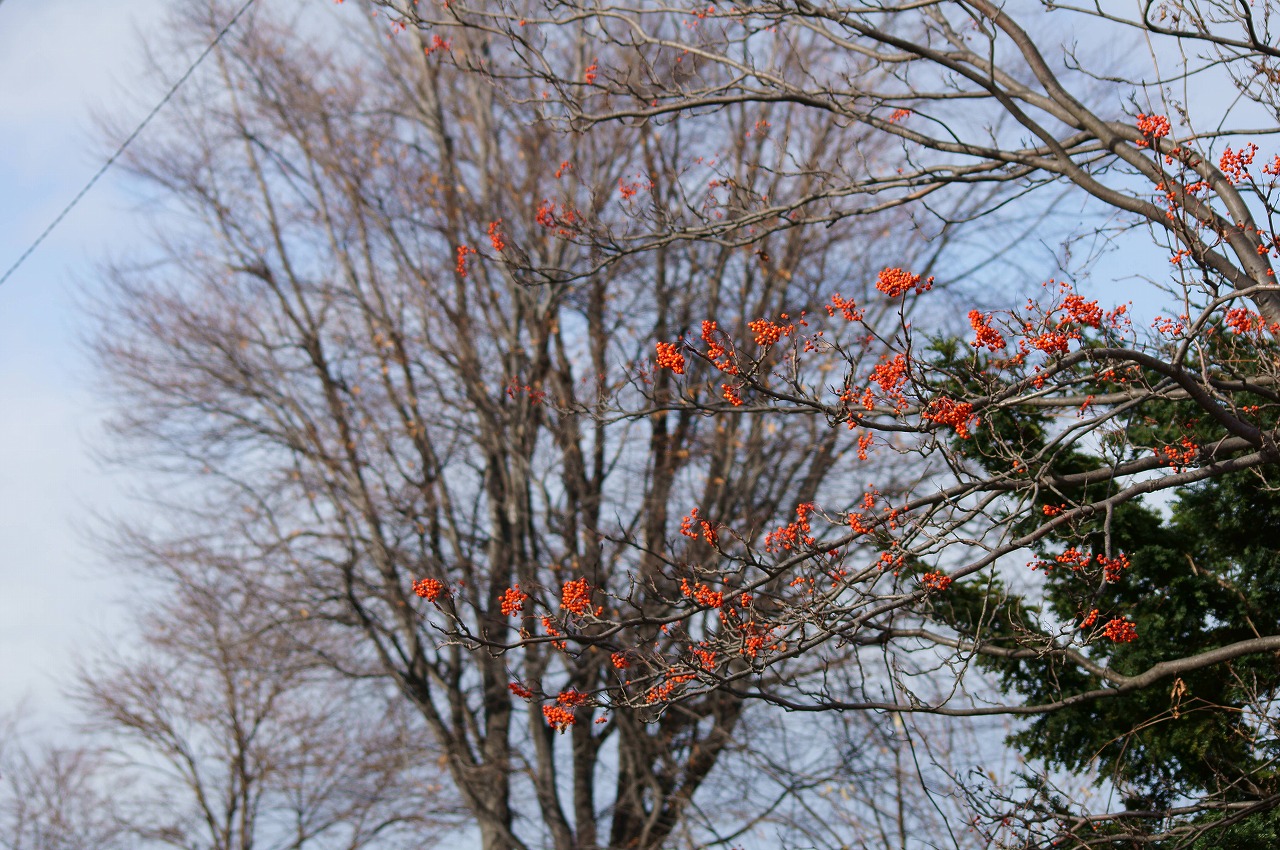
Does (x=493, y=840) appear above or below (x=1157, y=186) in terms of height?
below

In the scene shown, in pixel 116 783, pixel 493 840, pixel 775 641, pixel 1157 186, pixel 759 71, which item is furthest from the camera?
pixel 116 783

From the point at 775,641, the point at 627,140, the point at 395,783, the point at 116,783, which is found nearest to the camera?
the point at 775,641

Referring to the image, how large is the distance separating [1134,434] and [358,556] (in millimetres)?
6936

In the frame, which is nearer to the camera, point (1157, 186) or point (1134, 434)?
point (1157, 186)

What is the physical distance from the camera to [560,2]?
656 cm

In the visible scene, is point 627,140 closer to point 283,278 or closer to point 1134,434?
point 283,278

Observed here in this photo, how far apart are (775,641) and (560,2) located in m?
3.92

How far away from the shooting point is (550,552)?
10.4 metres

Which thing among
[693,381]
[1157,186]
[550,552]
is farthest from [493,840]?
[1157,186]

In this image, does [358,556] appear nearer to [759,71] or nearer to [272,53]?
[272,53]

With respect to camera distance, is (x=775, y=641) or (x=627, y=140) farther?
(x=627, y=140)

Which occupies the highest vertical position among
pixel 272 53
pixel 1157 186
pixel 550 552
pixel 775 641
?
pixel 272 53

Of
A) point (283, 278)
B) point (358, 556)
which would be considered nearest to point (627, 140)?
point (283, 278)

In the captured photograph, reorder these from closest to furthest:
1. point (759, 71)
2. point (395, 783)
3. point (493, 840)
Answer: point (759, 71) < point (493, 840) < point (395, 783)
